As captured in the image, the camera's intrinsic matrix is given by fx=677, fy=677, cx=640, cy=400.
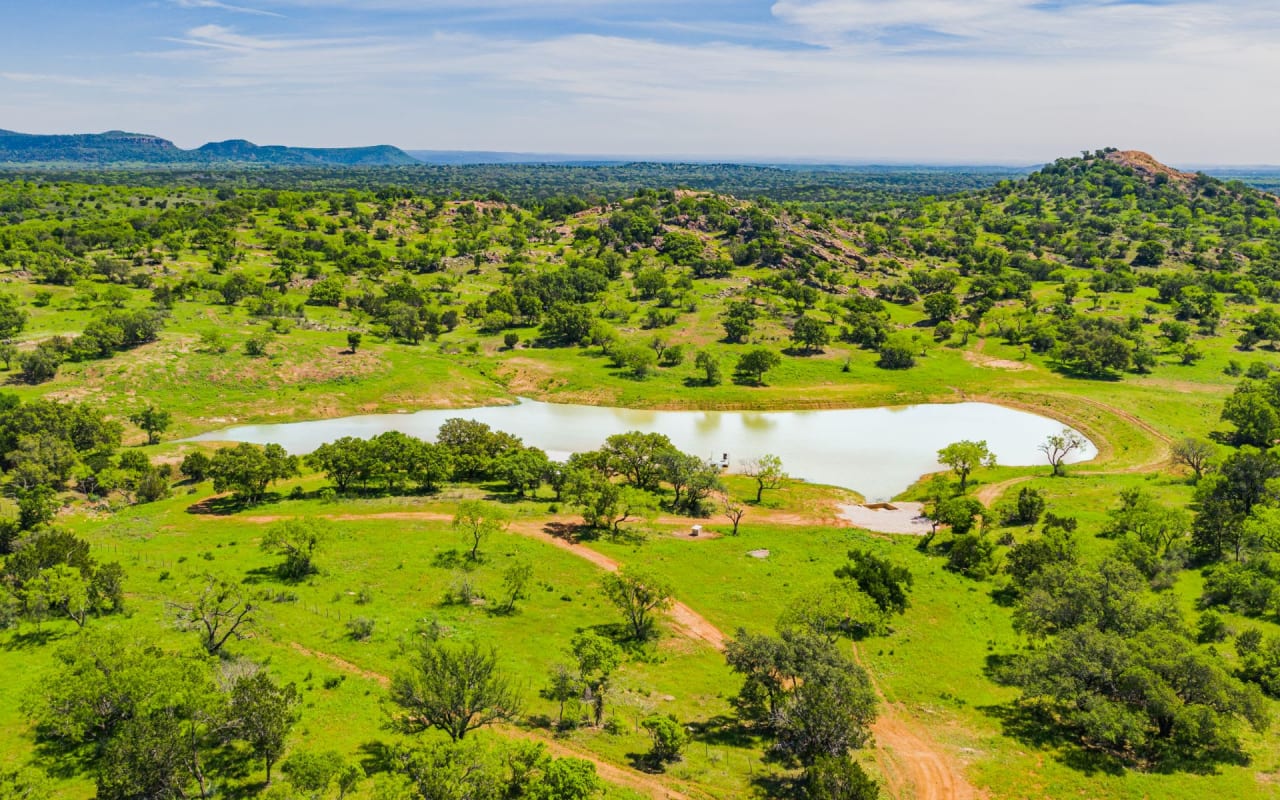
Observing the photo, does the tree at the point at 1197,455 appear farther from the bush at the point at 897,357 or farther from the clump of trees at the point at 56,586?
the clump of trees at the point at 56,586

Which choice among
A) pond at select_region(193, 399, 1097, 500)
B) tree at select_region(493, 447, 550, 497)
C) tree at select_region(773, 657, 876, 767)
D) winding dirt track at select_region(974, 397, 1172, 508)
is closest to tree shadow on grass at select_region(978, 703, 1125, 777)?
tree at select_region(773, 657, 876, 767)

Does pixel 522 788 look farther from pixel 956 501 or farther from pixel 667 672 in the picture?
pixel 956 501

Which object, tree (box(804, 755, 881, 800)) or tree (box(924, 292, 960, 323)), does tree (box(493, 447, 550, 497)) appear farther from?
tree (box(924, 292, 960, 323))

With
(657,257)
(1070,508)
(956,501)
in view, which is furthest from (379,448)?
(657,257)

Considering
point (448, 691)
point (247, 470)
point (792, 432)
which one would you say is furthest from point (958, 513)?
point (247, 470)

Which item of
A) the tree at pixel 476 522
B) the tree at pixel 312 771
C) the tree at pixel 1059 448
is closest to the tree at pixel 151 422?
the tree at pixel 476 522
